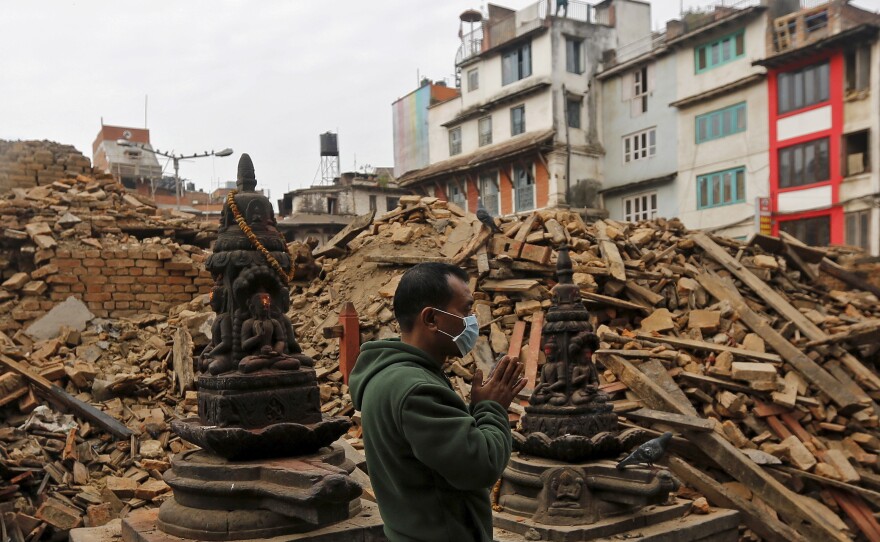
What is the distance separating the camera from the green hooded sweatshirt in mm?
2119

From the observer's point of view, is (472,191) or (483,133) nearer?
(472,191)

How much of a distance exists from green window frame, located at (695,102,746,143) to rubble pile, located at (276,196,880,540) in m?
11.1

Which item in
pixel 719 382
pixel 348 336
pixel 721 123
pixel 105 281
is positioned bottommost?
pixel 719 382

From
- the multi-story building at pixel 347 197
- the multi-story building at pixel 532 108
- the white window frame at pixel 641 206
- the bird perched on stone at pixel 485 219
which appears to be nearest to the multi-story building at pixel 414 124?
the multi-story building at pixel 347 197

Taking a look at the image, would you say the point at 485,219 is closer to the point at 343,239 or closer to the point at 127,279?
the point at 343,239

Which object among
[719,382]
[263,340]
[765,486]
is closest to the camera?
[263,340]

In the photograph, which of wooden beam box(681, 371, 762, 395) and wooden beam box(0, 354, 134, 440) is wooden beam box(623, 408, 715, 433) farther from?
wooden beam box(0, 354, 134, 440)

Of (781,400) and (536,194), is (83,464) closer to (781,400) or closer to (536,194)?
(781,400)

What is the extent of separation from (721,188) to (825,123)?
430 centimetres

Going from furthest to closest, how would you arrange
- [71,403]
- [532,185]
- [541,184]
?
1. [532,185]
2. [541,184]
3. [71,403]

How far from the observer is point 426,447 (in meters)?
2.12

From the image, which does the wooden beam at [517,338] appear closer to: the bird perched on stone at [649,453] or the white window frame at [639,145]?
the bird perched on stone at [649,453]

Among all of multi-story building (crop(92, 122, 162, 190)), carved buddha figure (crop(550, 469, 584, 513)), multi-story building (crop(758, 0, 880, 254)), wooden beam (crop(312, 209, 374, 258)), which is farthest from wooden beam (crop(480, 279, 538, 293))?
multi-story building (crop(92, 122, 162, 190))

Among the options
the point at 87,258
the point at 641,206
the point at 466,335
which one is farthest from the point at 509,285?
the point at 641,206
